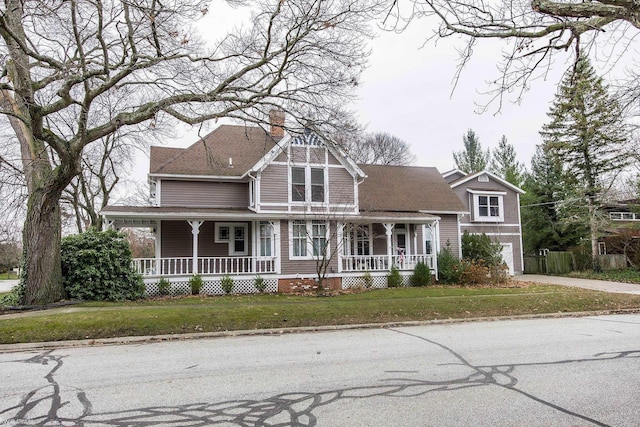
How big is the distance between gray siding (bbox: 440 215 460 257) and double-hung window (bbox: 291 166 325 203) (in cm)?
778

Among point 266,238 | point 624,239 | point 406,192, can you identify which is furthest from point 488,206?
point 266,238

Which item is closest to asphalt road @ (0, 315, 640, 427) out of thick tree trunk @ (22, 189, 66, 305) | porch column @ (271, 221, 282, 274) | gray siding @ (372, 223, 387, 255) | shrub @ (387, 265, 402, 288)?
thick tree trunk @ (22, 189, 66, 305)

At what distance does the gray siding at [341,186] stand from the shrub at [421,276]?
4517mm

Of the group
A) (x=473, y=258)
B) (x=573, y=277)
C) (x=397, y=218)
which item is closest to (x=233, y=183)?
(x=397, y=218)

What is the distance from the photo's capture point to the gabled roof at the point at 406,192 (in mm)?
22594

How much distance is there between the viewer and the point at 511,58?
6.21 m

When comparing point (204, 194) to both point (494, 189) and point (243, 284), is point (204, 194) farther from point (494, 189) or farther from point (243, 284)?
point (494, 189)

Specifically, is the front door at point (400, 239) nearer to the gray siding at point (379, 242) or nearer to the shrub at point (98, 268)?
the gray siding at point (379, 242)

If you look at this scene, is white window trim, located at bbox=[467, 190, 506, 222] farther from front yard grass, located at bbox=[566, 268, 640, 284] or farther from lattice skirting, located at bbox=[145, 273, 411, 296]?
lattice skirting, located at bbox=[145, 273, 411, 296]

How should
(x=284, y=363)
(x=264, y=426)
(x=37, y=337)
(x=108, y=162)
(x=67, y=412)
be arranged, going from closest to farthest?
(x=264, y=426) → (x=67, y=412) → (x=284, y=363) → (x=37, y=337) → (x=108, y=162)

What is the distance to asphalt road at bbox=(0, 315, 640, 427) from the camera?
14.4 ft

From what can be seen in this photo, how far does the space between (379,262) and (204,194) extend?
8967mm

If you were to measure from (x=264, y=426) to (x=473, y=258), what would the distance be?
68.9ft

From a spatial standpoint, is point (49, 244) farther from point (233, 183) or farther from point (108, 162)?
point (108, 162)
